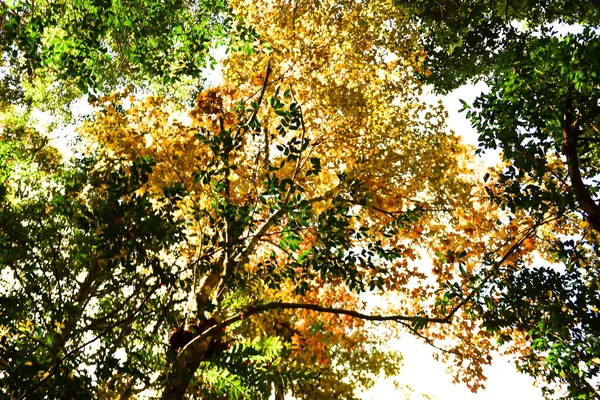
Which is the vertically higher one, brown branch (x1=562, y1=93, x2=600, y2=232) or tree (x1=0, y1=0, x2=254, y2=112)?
tree (x1=0, y1=0, x2=254, y2=112)

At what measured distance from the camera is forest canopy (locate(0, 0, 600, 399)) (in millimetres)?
4344

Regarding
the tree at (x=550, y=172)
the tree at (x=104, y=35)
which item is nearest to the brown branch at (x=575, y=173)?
the tree at (x=550, y=172)

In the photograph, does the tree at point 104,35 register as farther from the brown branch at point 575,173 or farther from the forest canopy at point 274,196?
the brown branch at point 575,173

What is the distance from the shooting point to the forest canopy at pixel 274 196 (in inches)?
171

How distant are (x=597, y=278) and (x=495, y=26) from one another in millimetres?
13311

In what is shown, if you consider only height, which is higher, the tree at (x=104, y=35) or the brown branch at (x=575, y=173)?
the tree at (x=104, y=35)

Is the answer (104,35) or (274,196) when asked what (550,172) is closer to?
(274,196)

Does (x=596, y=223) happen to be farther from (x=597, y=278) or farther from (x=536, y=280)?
(x=597, y=278)

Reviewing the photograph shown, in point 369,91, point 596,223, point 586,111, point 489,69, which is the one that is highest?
point 489,69

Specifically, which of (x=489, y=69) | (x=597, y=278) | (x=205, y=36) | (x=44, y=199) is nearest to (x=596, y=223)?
(x=597, y=278)

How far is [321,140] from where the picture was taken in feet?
31.5

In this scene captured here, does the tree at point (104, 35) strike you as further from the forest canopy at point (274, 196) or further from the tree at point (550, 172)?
the tree at point (550, 172)

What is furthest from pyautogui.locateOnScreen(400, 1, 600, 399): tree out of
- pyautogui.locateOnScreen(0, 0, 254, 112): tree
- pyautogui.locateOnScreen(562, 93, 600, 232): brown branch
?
pyautogui.locateOnScreen(0, 0, 254, 112): tree

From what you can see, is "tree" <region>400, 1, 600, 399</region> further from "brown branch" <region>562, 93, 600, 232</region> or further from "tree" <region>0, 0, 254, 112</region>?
"tree" <region>0, 0, 254, 112</region>
